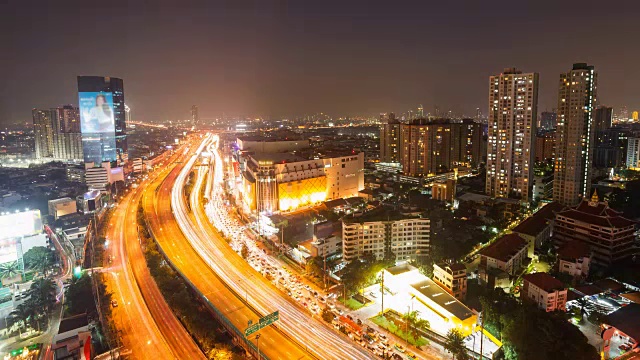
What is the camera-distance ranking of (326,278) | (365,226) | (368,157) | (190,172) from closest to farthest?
(326,278), (365,226), (190,172), (368,157)

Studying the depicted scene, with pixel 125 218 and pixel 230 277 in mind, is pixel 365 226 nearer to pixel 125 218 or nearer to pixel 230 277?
pixel 230 277

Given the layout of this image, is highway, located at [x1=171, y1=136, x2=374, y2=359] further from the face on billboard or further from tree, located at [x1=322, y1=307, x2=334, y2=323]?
the face on billboard

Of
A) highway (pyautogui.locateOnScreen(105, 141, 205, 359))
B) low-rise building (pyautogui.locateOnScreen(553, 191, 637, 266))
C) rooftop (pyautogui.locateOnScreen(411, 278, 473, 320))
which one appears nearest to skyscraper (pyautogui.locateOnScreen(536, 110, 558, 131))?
low-rise building (pyautogui.locateOnScreen(553, 191, 637, 266))

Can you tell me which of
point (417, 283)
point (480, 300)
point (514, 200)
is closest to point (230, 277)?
point (417, 283)

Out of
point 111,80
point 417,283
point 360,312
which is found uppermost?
point 111,80

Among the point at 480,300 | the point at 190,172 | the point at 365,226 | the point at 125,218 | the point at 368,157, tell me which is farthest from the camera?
the point at 368,157

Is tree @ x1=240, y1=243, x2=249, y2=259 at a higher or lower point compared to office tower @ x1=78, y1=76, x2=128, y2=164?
lower

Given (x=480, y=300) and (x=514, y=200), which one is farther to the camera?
(x=514, y=200)

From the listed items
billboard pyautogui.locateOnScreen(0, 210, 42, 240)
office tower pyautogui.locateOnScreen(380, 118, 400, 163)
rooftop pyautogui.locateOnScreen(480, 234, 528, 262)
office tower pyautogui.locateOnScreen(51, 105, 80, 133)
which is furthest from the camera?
office tower pyautogui.locateOnScreen(51, 105, 80, 133)
